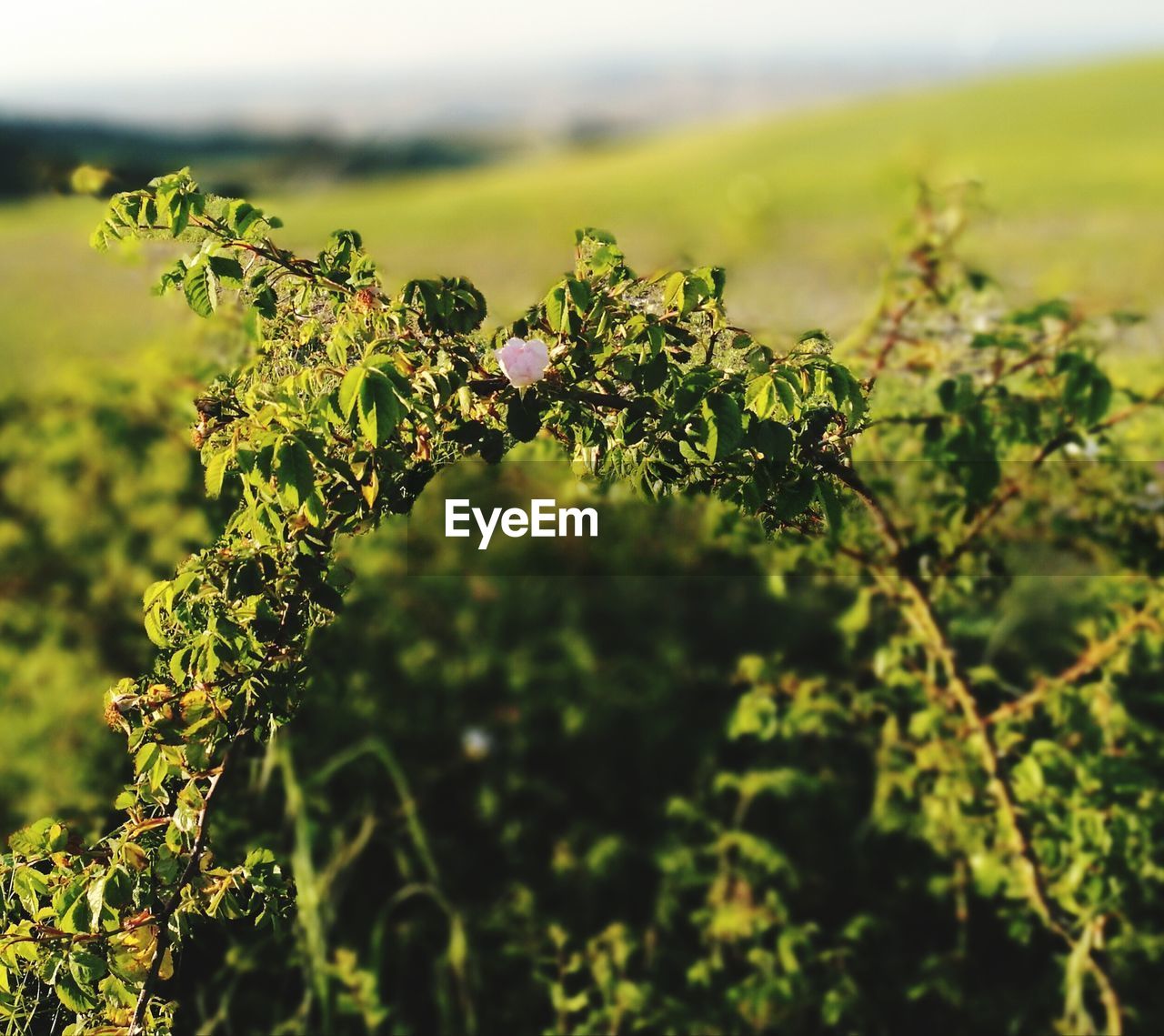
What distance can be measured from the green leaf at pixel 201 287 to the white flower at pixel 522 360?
0.39 m

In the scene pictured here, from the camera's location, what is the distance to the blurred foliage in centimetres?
256

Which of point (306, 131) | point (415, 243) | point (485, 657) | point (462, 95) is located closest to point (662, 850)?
point (485, 657)

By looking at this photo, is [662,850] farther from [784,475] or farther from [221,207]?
[221,207]

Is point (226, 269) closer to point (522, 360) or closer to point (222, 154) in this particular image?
point (522, 360)

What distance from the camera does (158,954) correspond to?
5.59 ft

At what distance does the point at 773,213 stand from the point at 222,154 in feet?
95.0

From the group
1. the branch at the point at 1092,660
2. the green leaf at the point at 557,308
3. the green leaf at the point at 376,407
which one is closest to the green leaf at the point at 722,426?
the green leaf at the point at 557,308

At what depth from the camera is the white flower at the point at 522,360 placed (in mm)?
1598

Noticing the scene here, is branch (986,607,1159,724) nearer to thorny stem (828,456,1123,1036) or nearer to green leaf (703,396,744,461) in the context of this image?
thorny stem (828,456,1123,1036)

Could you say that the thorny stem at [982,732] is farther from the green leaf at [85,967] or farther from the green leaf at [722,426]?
the green leaf at [85,967]

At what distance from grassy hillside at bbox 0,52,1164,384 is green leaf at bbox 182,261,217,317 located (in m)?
0.44

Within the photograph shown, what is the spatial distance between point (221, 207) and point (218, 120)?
3923cm

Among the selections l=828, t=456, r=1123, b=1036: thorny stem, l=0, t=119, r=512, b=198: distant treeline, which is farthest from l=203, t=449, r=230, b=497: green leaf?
l=828, t=456, r=1123, b=1036: thorny stem

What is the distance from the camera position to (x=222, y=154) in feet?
105
